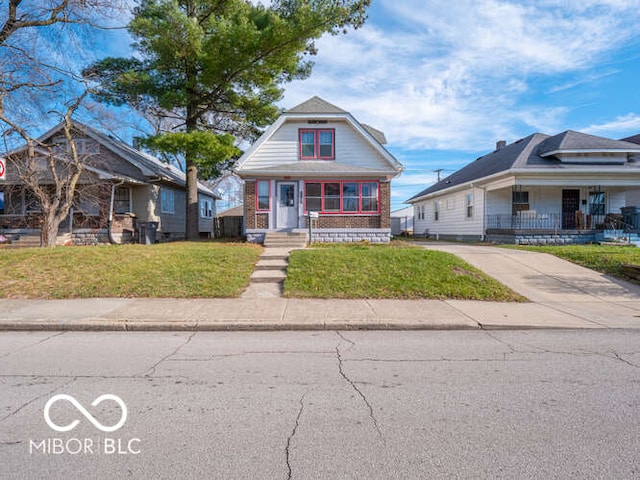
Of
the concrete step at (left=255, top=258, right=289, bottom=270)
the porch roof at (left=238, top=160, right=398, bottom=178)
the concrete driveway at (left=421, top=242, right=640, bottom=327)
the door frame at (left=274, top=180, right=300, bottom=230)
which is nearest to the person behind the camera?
the concrete driveway at (left=421, top=242, right=640, bottom=327)

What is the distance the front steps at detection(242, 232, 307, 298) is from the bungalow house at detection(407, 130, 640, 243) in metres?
10.9

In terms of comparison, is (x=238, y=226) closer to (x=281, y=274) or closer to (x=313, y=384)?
(x=281, y=274)

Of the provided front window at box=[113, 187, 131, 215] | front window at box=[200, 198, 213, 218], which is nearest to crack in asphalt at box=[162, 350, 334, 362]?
front window at box=[113, 187, 131, 215]

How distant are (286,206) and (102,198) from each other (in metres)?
9.47

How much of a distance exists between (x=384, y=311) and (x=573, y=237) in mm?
15401

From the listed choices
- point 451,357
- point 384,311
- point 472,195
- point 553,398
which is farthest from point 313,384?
point 472,195

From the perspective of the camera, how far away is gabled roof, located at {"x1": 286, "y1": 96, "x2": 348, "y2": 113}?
17516 millimetres

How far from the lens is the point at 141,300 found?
804 cm

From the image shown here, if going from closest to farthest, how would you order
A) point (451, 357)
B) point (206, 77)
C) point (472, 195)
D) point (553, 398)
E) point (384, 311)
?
point (553, 398)
point (451, 357)
point (384, 311)
point (206, 77)
point (472, 195)

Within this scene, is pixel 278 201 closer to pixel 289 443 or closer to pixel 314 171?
pixel 314 171

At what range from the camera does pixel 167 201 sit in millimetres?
22594

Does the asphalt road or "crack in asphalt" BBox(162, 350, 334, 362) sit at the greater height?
the asphalt road

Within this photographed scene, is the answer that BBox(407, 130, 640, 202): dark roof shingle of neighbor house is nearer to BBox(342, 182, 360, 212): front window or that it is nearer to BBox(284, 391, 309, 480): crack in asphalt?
BBox(342, 182, 360, 212): front window

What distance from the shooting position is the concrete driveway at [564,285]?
24.7 feet
